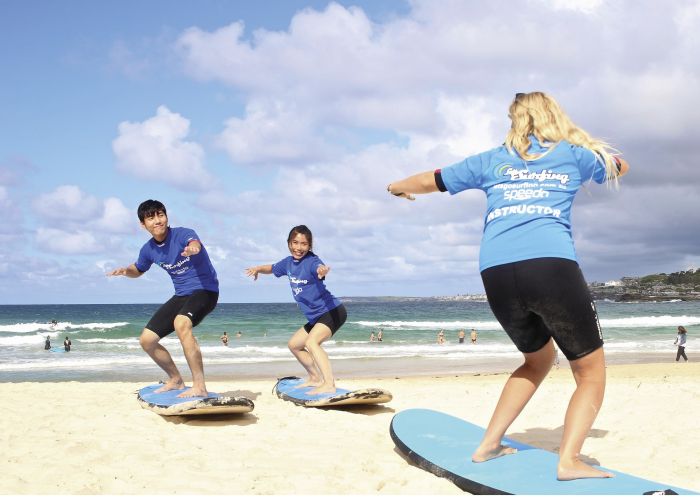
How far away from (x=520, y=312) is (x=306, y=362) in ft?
17.8

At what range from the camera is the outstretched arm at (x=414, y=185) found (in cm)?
395

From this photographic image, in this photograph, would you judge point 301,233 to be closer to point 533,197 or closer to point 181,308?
point 181,308

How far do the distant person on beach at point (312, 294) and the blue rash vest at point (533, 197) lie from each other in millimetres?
4178

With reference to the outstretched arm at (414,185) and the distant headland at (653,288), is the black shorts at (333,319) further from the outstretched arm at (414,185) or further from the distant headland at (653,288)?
the distant headland at (653,288)

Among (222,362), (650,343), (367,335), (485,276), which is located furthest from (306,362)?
(367,335)

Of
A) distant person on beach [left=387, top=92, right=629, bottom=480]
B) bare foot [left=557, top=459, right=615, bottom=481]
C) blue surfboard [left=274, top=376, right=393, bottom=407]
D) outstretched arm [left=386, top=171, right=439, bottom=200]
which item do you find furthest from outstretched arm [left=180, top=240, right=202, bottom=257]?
bare foot [left=557, top=459, right=615, bottom=481]

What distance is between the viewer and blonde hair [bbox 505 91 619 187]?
3723 mm

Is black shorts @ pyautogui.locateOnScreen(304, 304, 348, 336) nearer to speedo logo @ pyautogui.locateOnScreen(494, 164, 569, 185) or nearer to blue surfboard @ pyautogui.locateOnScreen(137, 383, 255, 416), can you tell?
blue surfboard @ pyautogui.locateOnScreen(137, 383, 255, 416)

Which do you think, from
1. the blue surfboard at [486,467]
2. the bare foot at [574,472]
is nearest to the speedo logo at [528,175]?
the bare foot at [574,472]

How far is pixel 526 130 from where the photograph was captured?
3.78 m

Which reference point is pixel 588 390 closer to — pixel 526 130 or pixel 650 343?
pixel 526 130

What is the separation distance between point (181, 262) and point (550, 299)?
473 cm

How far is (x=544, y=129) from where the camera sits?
3.74m

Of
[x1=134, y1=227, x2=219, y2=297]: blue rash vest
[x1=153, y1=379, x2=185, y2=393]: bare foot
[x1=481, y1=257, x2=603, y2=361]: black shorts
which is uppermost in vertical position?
[x1=134, y1=227, x2=219, y2=297]: blue rash vest
